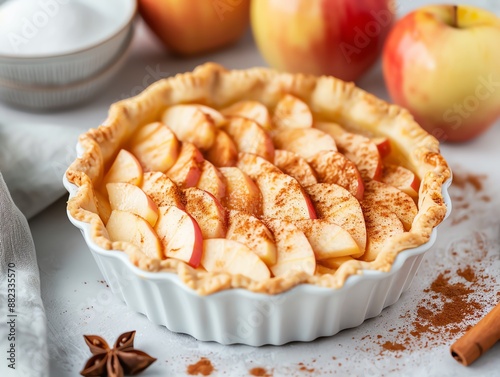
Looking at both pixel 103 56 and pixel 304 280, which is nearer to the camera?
pixel 304 280

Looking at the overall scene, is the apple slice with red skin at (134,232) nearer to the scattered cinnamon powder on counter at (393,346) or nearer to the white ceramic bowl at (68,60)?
the scattered cinnamon powder on counter at (393,346)

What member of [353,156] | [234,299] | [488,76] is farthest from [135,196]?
[488,76]

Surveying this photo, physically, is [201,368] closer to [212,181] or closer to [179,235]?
[179,235]

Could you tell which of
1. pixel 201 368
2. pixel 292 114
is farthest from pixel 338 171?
pixel 201 368

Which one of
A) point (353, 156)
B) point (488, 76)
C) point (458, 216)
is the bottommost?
Answer: point (458, 216)

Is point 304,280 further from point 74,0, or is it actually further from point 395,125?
point 74,0

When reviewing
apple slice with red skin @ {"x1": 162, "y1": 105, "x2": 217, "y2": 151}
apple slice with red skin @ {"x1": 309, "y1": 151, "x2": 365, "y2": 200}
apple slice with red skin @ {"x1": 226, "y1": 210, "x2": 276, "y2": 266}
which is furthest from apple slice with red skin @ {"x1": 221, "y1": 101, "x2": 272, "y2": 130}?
apple slice with red skin @ {"x1": 226, "y1": 210, "x2": 276, "y2": 266}
